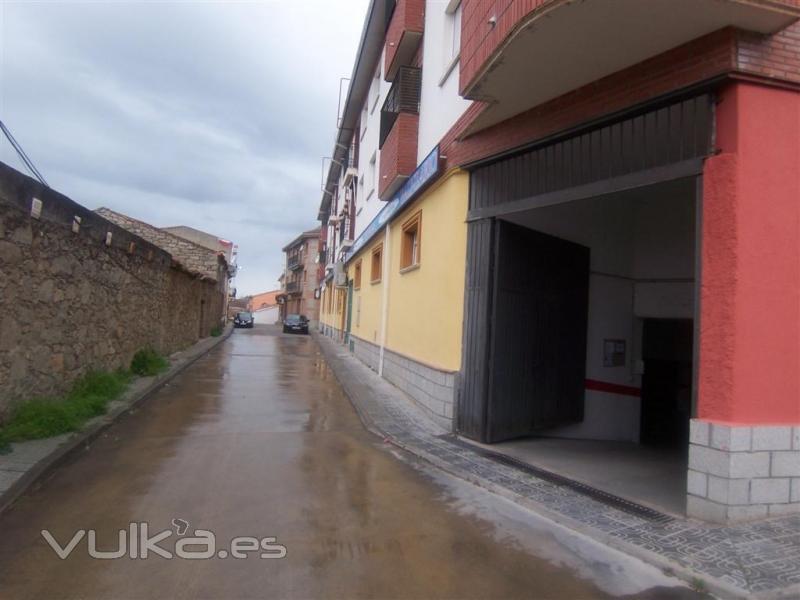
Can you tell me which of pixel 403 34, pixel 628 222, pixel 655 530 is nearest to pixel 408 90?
pixel 403 34

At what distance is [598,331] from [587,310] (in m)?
0.39

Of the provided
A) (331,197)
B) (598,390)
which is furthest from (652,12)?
(331,197)

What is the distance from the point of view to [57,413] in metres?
6.45

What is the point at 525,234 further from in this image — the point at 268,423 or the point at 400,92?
the point at 400,92

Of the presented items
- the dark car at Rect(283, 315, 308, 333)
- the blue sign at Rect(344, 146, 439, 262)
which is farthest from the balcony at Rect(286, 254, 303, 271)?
the blue sign at Rect(344, 146, 439, 262)

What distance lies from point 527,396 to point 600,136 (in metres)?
3.43

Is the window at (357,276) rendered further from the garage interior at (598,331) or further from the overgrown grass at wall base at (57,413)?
the garage interior at (598,331)

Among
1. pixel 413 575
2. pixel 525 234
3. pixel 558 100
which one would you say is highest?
pixel 558 100

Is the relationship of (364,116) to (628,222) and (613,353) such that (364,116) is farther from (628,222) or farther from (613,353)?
(613,353)

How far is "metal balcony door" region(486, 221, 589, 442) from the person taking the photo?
7.18 m

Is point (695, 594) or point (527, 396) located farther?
point (527, 396)

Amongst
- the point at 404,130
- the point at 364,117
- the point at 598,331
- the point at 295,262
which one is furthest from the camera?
the point at 295,262

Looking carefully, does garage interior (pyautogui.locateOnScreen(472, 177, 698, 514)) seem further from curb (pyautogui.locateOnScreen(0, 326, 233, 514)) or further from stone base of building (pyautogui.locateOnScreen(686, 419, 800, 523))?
curb (pyautogui.locateOnScreen(0, 326, 233, 514))

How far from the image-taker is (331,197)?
3503 centimetres
